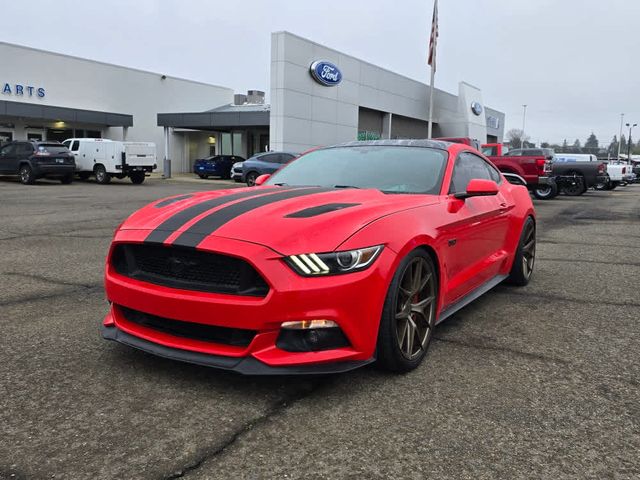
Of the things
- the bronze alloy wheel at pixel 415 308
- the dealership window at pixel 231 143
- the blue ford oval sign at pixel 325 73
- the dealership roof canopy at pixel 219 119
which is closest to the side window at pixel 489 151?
the blue ford oval sign at pixel 325 73

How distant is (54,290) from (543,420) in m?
4.28

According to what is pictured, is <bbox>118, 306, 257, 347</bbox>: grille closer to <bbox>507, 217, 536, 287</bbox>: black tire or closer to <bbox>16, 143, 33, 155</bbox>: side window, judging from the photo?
<bbox>507, 217, 536, 287</bbox>: black tire

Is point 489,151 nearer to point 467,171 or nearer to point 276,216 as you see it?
point 467,171

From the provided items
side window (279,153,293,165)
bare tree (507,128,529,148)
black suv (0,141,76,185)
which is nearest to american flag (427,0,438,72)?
side window (279,153,293,165)

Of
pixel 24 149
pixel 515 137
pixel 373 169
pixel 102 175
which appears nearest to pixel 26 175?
pixel 24 149

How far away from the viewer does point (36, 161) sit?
2111 centimetres

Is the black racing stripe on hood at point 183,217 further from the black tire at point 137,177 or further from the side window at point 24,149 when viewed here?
the black tire at point 137,177

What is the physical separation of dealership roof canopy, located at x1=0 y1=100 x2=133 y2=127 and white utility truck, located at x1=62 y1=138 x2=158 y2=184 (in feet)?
23.3

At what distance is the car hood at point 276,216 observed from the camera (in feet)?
9.28

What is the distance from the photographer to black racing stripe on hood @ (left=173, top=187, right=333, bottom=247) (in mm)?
2914

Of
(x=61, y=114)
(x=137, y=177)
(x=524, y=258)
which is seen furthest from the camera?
(x=61, y=114)

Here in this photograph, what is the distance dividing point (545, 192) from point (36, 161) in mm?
19320

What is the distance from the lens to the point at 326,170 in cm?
448

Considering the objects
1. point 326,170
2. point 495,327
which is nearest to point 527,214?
point 495,327
